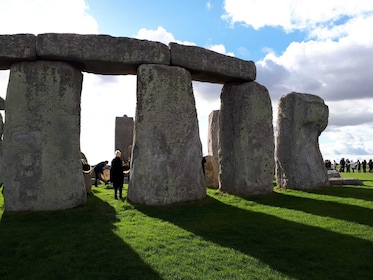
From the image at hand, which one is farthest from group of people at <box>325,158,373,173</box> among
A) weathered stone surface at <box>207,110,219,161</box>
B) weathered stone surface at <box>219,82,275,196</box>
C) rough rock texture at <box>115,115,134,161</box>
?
weathered stone surface at <box>219,82,275,196</box>

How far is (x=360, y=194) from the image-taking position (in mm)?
11250

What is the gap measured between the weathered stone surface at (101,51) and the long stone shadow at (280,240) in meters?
3.46

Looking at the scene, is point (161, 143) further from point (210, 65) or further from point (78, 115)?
point (210, 65)

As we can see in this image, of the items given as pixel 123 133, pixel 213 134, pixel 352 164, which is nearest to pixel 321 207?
pixel 213 134

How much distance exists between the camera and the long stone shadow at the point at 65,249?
496cm

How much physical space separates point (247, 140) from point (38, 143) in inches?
216

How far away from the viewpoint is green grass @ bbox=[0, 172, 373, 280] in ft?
16.5

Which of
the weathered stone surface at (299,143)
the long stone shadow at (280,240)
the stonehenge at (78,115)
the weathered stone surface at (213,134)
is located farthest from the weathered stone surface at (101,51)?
the weathered stone surface at (213,134)

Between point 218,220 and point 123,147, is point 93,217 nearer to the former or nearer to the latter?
point 218,220

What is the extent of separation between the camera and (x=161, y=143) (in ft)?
29.5

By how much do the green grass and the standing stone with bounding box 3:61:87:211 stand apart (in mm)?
448

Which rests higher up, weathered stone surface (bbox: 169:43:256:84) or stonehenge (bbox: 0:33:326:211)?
weathered stone surface (bbox: 169:43:256:84)

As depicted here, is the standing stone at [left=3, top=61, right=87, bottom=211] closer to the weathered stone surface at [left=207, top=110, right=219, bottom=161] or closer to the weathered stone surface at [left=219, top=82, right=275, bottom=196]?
the weathered stone surface at [left=219, top=82, right=275, bottom=196]

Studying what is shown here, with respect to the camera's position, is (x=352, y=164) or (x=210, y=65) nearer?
(x=210, y=65)
